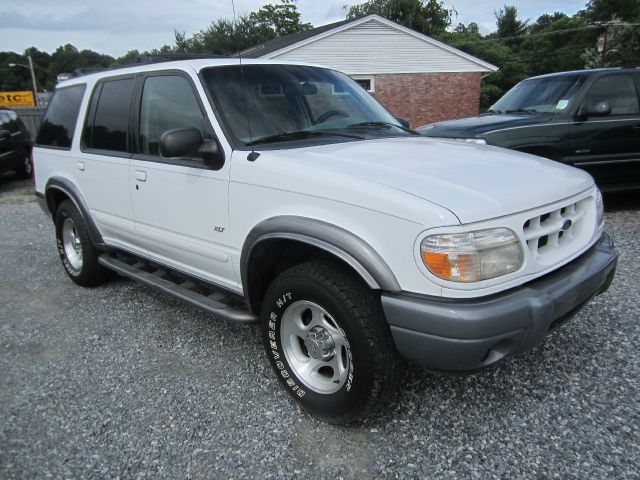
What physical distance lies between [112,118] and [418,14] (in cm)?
4843

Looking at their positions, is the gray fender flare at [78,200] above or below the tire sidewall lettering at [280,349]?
above

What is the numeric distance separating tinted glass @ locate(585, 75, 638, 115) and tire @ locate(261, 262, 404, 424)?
18.7 feet

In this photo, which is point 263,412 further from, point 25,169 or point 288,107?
point 25,169

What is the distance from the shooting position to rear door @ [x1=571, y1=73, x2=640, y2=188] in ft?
20.9

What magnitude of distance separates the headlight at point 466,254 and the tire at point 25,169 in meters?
12.5

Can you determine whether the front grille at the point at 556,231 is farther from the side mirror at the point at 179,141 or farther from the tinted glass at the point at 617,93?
the tinted glass at the point at 617,93

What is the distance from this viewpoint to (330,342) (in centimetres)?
255

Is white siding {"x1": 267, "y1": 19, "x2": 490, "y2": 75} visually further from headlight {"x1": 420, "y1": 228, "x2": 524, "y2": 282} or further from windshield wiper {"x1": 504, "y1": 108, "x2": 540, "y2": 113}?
headlight {"x1": 420, "y1": 228, "x2": 524, "y2": 282}

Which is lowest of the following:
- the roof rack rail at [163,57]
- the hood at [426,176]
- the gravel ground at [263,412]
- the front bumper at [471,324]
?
the gravel ground at [263,412]

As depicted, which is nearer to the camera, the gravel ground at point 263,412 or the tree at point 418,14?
the gravel ground at point 263,412

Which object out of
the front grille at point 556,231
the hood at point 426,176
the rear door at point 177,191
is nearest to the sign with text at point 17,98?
the rear door at point 177,191

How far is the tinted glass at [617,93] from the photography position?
6473 millimetres

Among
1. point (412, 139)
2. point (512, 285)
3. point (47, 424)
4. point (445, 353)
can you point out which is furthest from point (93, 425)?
point (412, 139)

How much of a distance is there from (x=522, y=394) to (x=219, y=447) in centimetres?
167
